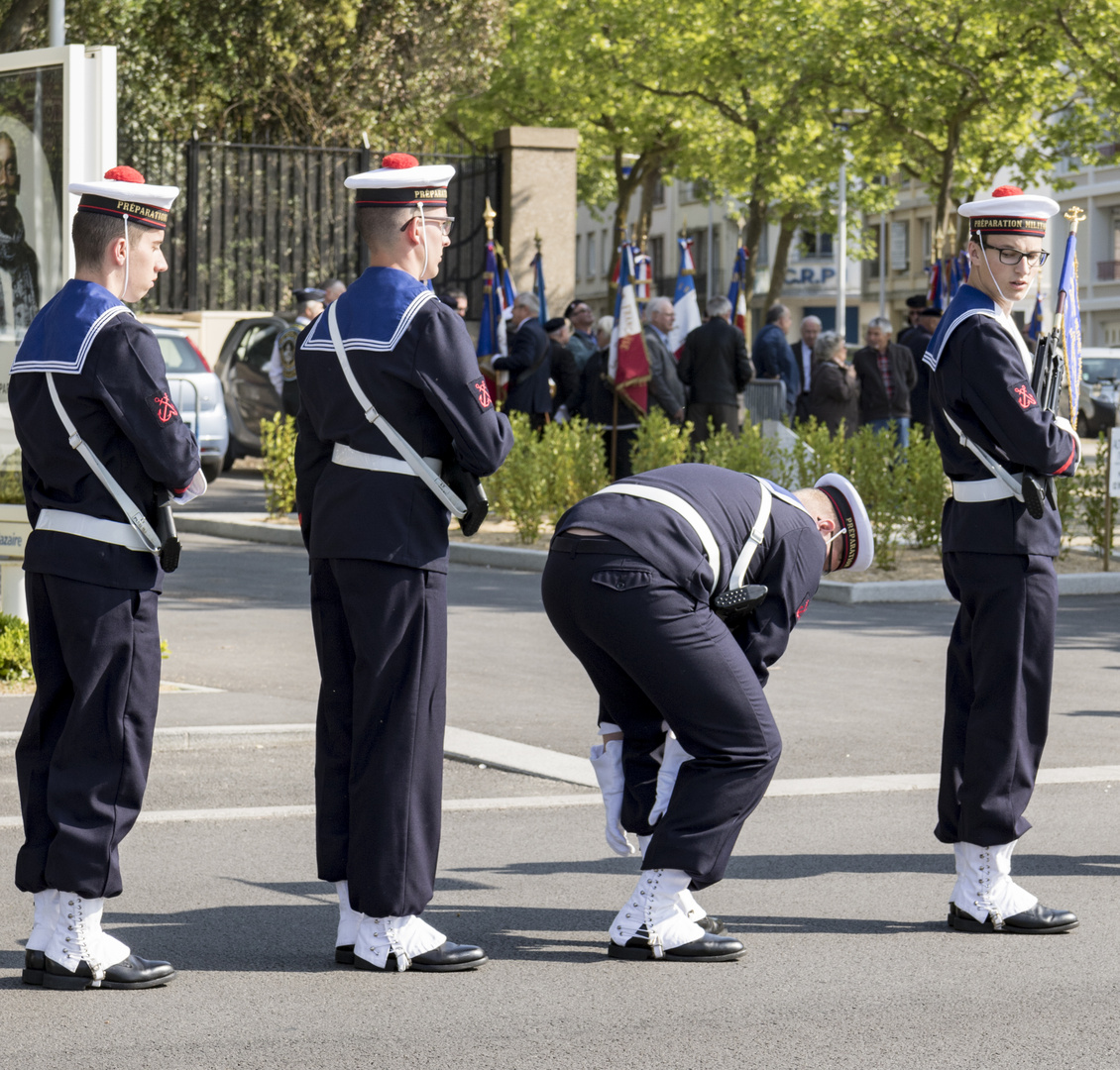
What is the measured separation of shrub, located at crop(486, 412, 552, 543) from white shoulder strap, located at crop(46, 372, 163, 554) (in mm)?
10643

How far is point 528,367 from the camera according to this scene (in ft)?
56.7

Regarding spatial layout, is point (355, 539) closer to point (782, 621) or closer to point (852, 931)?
point (782, 621)

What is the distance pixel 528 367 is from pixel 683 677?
12.9 meters

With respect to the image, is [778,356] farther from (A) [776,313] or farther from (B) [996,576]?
(B) [996,576]

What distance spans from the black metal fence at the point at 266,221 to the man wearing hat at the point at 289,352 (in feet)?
21.3

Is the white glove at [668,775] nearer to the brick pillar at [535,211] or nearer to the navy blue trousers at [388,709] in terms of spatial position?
the navy blue trousers at [388,709]

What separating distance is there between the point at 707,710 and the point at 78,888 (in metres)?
1.58

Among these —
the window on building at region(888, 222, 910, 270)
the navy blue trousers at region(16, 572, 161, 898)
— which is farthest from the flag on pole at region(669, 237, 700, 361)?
the window on building at region(888, 222, 910, 270)

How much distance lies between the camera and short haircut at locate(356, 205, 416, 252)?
183 inches

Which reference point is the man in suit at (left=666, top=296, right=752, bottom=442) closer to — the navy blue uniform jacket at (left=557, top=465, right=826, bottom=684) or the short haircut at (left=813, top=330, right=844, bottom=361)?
the short haircut at (left=813, top=330, right=844, bottom=361)

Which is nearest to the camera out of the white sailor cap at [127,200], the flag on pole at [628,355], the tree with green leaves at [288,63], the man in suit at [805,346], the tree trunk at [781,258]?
the white sailor cap at [127,200]

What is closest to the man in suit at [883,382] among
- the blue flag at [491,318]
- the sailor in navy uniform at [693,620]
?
the blue flag at [491,318]

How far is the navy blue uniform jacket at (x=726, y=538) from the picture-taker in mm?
4578

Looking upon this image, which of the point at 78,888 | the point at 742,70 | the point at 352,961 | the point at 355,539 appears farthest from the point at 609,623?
the point at 742,70
